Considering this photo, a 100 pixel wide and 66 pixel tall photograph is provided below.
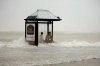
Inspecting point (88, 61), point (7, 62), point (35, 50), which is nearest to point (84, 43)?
point (35, 50)

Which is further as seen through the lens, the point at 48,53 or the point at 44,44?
the point at 44,44

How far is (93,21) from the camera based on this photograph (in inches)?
93.9

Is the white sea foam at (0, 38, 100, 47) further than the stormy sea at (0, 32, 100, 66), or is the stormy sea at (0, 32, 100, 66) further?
the white sea foam at (0, 38, 100, 47)

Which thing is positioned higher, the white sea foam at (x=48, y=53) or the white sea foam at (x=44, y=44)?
Answer: the white sea foam at (x=44, y=44)

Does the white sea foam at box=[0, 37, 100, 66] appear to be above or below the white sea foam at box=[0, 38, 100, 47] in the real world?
below

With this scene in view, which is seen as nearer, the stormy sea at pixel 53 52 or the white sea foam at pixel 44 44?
the stormy sea at pixel 53 52

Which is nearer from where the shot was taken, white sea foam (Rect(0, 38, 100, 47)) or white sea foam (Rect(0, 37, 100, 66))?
white sea foam (Rect(0, 37, 100, 66))

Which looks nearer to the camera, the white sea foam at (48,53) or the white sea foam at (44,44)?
the white sea foam at (48,53)

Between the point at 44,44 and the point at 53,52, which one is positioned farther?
the point at 44,44

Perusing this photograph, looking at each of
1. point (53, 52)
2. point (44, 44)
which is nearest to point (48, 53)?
point (53, 52)

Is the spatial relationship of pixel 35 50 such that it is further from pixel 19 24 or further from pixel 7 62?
pixel 19 24

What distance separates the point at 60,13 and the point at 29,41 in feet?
2.15

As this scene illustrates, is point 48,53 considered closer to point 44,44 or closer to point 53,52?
point 53,52

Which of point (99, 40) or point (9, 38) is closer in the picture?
point (9, 38)
